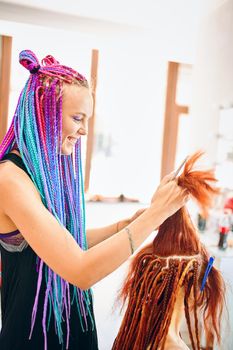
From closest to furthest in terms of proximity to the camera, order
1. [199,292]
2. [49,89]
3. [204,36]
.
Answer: [49,89], [199,292], [204,36]

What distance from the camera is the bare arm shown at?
0.63 m

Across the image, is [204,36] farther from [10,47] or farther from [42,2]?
[10,47]

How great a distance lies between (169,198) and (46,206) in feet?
0.87

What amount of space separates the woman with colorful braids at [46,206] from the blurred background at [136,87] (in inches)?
37.6

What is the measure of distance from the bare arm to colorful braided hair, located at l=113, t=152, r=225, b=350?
23 centimetres

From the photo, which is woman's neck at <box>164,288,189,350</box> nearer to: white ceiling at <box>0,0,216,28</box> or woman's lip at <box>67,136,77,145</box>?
woman's lip at <box>67,136,77,145</box>

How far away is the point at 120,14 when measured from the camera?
2668mm

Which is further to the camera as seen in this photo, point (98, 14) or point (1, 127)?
point (1, 127)

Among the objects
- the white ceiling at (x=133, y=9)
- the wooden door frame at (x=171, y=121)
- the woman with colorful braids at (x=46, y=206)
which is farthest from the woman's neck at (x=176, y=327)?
the wooden door frame at (x=171, y=121)

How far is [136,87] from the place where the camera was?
348 centimetres

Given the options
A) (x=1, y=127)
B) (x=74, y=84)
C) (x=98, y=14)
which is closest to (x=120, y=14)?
(x=98, y=14)

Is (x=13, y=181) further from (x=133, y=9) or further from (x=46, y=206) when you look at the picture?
(x=133, y=9)

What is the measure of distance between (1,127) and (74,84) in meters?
2.71

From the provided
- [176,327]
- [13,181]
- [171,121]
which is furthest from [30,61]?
[171,121]
